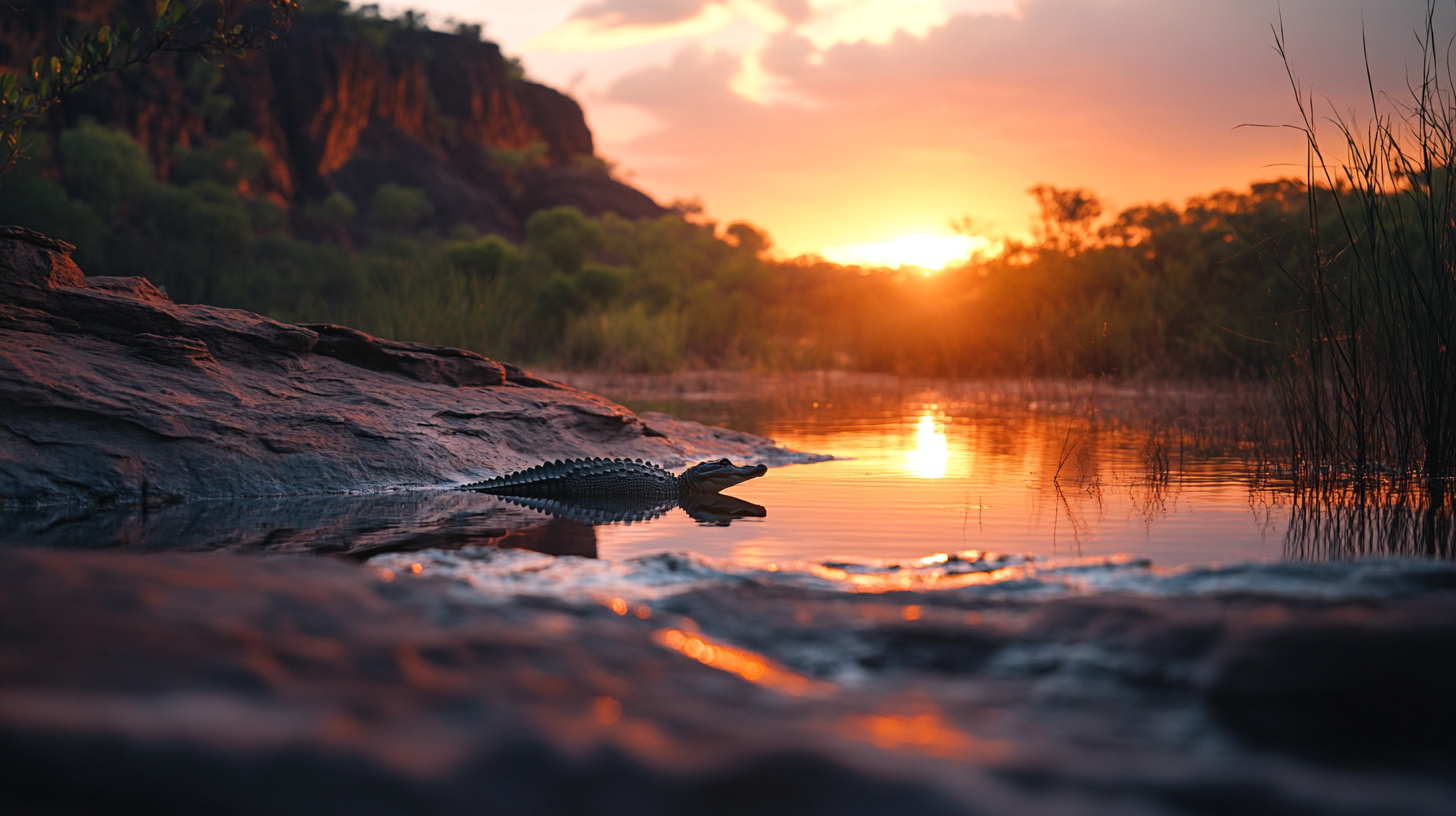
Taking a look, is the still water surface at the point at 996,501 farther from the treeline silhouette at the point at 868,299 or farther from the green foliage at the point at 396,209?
the green foliage at the point at 396,209

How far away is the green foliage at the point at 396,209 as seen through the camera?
194ft

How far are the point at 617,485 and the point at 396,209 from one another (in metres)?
59.0

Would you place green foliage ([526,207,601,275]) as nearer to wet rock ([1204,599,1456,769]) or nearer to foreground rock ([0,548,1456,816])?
foreground rock ([0,548,1456,816])

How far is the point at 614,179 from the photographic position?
258 ft

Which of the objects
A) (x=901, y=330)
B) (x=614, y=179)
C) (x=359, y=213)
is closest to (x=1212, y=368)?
(x=901, y=330)

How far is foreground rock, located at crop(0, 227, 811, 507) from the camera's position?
457 cm

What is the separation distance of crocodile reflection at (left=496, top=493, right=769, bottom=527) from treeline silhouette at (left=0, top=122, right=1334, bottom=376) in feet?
8.24

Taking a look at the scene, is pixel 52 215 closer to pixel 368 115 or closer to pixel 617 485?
pixel 617 485

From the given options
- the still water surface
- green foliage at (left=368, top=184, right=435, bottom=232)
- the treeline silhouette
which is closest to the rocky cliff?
green foliage at (left=368, top=184, right=435, bottom=232)

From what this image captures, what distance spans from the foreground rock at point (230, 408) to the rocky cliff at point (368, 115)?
4023 cm

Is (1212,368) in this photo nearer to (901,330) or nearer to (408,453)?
(901,330)

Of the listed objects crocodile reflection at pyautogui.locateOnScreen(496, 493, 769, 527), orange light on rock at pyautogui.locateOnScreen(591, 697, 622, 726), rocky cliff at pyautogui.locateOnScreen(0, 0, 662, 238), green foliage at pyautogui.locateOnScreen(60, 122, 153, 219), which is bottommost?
crocodile reflection at pyautogui.locateOnScreen(496, 493, 769, 527)

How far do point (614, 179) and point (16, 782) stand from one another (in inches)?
3165

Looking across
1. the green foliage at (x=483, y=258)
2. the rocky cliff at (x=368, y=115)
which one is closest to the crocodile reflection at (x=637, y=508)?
the green foliage at (x=483, y=258)
